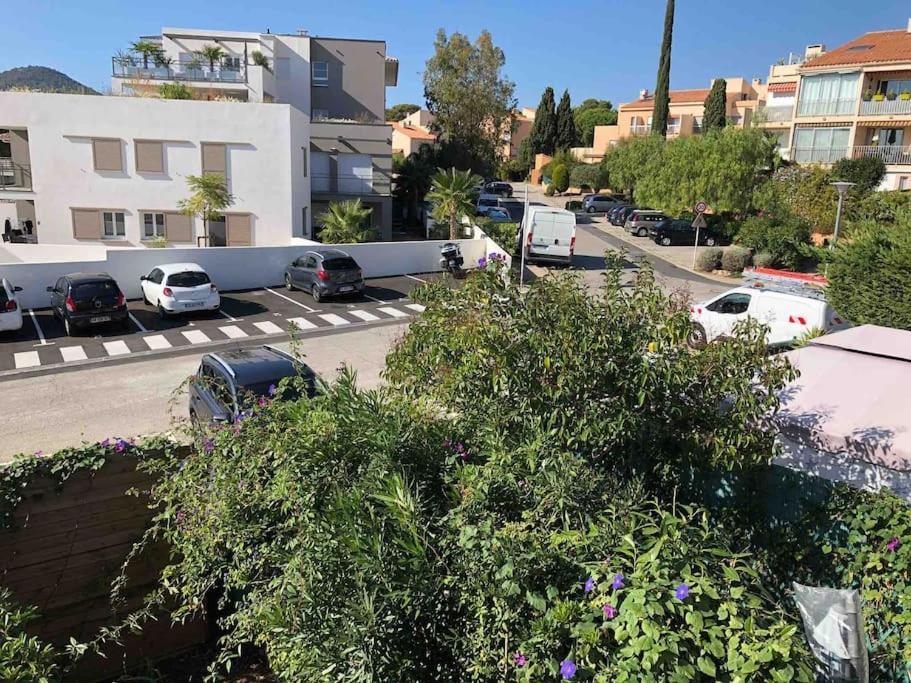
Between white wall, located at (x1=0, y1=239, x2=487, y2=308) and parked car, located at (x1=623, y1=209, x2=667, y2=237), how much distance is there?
13629 millimetres

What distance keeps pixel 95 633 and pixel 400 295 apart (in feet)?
58.4

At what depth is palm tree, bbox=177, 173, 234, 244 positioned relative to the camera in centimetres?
2634

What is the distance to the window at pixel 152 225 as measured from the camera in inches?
1111

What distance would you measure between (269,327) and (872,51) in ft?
131

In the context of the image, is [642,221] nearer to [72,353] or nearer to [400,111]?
[72,353]

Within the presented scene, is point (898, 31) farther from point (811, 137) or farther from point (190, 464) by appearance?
point (190, 464)

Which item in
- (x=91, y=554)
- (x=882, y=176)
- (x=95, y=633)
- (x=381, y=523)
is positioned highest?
(x=882, y=176)

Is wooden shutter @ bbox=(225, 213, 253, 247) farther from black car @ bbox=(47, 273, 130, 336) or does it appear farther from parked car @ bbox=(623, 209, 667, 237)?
parked car @ bbox=(623, 209, 667, 237)

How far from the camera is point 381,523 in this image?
12.3 feet

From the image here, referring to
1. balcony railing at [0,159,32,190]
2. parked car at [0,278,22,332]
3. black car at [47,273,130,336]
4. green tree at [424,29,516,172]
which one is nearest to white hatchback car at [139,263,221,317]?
black car at [47,273,130,336]

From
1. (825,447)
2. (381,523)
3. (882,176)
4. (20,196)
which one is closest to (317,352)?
(825,447)

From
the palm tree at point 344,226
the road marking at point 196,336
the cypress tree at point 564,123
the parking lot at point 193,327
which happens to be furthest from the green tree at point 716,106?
the road marking at point 196,336

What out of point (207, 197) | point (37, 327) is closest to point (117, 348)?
point (37, 327)

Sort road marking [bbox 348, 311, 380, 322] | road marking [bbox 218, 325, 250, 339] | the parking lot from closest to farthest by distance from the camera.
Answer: the parking lot, road marking [bbox 218, 325, 250, 339], road marking [bbox 348, 311, 380, 322]
